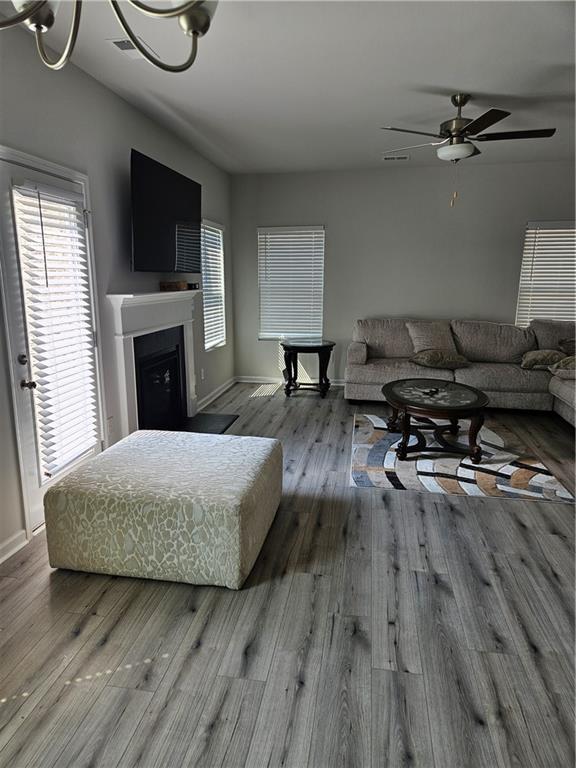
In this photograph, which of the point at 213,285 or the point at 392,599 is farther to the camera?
the point at 213,285

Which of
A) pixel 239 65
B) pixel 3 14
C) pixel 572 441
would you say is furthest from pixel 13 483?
pixel 572 441

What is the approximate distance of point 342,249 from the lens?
5.95 m

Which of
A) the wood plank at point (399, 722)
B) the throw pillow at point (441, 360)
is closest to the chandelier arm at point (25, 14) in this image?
the wood plank at point (399, 722)

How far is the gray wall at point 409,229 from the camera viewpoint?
5500mm

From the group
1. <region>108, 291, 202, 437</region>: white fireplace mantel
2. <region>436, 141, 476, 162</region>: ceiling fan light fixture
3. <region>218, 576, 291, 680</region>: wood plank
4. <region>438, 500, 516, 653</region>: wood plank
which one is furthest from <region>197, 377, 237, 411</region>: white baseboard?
<region>436, 141, 476, 162</region>: ceiling fan light fixture

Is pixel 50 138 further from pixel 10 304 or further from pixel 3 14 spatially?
pixel 10 304

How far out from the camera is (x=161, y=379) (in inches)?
161

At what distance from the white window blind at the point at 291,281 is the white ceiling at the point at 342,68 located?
1.67 m

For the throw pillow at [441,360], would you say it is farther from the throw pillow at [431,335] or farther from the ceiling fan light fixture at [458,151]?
the ceiling fan light fixture at [458,151]

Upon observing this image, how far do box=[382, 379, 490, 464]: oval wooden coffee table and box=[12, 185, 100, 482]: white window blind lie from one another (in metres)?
2.30

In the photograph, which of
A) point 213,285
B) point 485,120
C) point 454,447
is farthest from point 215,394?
point 485,120

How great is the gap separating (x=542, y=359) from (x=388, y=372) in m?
1.57

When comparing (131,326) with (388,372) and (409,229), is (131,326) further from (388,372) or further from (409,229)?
(409,229)

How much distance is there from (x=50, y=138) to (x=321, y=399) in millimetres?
3753
